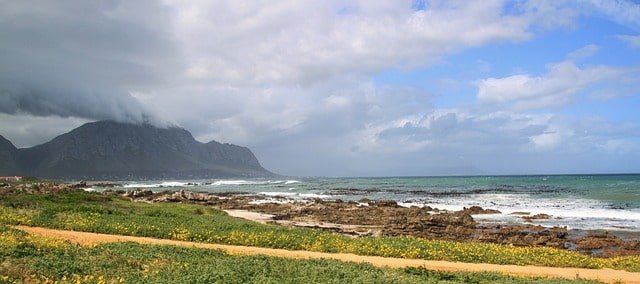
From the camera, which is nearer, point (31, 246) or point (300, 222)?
point (31, 246)

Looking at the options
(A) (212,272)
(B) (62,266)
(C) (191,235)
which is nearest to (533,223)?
Result: (C) (191,235)

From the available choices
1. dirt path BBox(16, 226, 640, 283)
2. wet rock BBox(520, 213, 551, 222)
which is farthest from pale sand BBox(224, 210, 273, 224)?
wet rock BBox(520, 213, 551, 222)

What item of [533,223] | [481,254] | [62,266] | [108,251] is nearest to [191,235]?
[108,251]

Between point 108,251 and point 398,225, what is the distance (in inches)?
1062

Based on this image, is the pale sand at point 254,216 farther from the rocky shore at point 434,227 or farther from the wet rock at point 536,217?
the wet rock at point 536,217

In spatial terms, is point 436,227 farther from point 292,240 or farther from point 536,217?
point 292,240

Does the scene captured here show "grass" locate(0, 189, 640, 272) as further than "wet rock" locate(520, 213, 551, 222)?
No

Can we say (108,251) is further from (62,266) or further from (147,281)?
(147,281)

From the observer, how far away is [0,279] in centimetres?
1033

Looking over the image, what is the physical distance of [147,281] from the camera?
1130 cm

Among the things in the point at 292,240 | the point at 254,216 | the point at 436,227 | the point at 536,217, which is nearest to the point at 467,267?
the point at 292,240

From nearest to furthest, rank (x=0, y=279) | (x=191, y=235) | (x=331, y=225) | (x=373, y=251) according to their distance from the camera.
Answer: (x=0, y=279) < (x=373, y=251) < (x=191, y=235) < (x=331, y=225)

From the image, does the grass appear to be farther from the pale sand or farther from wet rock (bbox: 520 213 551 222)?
wet rock (bbox: 520 213 551 222)

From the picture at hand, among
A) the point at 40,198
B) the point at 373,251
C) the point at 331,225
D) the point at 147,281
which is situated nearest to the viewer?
the point at 147,281
